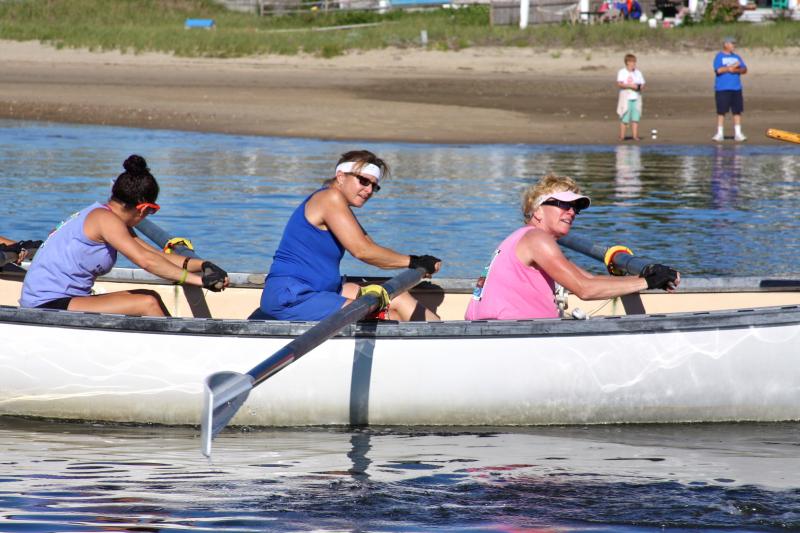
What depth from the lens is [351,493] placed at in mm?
6160

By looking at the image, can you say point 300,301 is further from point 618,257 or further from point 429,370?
point 618,257

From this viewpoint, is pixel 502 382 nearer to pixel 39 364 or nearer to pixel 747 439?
pixel 747 439

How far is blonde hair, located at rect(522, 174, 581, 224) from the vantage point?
6801 mm

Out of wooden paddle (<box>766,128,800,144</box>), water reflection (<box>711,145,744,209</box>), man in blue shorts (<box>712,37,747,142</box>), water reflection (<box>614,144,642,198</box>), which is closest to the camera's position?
wooden paddle (<box>766,128,800,144</box>)

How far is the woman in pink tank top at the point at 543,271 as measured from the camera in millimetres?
6797

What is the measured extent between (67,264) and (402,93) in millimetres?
19513

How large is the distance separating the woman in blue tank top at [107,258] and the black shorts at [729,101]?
14810 millimetres

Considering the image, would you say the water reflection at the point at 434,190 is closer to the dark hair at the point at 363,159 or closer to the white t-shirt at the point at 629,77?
the white t-shirt at the point at 629,77

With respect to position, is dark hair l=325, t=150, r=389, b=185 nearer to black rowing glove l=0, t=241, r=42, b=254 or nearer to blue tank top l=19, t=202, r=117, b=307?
blue tank top l=19, t=202, r=117, b=307

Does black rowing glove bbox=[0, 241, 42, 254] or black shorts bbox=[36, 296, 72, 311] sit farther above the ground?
black rowing glove bbox=[0, 241, 42, 254]

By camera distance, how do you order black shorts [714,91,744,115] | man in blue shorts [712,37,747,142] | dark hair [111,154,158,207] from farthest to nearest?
1. black shorts [714,91,744,115]
2. man in blue shorts [712,37,747,142]
3. dark hair [111,154,158,207]

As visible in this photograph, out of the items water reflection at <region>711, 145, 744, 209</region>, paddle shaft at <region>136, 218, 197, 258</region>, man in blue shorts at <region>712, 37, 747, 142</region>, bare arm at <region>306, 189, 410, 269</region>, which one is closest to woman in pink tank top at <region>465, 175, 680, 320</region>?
bare arm at <region>306, 189, 410, 269</region>

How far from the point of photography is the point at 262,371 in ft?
20.1

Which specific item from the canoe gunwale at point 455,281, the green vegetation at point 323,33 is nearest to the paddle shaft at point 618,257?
the canoe gunwale at point 455,281
